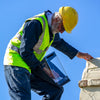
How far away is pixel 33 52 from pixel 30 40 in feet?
1.09

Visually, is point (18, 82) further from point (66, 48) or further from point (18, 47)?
point (66, 48)

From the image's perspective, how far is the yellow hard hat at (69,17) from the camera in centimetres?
390

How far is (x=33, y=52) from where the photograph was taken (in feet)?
12.2

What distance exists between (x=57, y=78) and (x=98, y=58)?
38.5 inches

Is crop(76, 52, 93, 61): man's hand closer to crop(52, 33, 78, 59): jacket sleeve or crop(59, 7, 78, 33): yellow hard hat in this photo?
crop(52, 33, 78, 59): jacket sleeve

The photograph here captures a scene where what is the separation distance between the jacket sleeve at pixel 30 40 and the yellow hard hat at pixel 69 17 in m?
0.53

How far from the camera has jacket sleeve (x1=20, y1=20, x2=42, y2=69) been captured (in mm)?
3441

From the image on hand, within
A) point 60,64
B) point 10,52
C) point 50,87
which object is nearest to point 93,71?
point 60,64

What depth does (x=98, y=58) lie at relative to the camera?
4645mm

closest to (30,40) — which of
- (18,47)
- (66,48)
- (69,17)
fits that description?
(18,47)

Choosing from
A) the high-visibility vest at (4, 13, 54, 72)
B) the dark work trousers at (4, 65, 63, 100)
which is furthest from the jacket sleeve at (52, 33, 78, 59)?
the dark work trousers at (4, 65, 63, 100)

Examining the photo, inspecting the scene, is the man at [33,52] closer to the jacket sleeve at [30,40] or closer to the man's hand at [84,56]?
the jacket sleeve at [30,40]

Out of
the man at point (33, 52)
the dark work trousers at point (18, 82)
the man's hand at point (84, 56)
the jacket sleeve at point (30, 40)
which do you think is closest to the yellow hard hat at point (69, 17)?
the man at point (33, 52)

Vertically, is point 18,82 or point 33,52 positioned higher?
point 33,52
